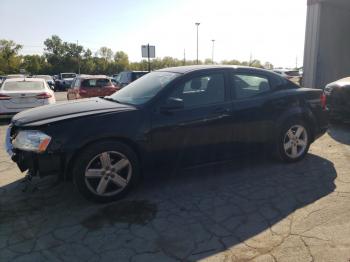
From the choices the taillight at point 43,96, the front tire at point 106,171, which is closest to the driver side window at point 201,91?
the front tire at point 106,171

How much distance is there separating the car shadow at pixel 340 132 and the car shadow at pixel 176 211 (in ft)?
6.83

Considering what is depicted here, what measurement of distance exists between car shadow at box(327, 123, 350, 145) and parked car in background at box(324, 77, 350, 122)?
0.30 meters

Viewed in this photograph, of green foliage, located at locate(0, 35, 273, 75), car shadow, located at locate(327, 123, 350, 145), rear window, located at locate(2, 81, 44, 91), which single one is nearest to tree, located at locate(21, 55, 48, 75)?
green foliage, located at locate(0, 35, 273, 75)

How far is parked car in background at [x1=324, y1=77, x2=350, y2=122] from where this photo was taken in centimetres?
730

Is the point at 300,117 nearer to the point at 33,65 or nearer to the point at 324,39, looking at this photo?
the point at 324,39

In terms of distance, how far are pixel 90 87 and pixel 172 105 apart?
28.9 feet

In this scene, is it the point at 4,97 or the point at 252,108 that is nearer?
the point at 252,108

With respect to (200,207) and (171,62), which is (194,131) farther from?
(171,62)

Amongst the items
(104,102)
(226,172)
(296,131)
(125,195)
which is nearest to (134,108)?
(104,102)

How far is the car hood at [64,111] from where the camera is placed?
3.81 metres

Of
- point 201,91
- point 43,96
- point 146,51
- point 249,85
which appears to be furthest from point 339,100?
point 146,51

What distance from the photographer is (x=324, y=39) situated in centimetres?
1291

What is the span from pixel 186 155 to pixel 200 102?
0.74 m

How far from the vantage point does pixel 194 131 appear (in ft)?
14.0
